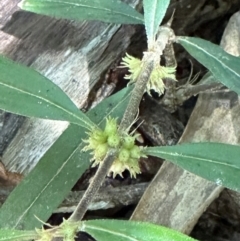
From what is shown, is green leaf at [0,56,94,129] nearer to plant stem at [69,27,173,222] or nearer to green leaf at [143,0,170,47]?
plant stem at [69,27,173,222]

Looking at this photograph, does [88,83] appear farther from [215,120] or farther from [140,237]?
[140,237]

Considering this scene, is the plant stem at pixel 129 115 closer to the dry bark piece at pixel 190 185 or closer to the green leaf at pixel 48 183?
the green leaf at pixel 48 183

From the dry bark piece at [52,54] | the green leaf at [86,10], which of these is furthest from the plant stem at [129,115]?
the dry bark piece at [52,54]

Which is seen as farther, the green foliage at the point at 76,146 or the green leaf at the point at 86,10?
the green leaf at the point at 86,10

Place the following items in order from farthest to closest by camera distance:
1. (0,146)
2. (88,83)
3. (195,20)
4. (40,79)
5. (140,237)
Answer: (195,20), (88,83), (0,146), (40,79), (140,237)

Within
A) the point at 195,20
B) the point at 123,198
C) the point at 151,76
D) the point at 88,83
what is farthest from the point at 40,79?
the point at 195,20

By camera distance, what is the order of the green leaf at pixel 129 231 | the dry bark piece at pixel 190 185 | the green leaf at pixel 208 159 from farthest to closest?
the dry bark piece at pixel 190 185, the green leaf at pixel 208 159, the green leaf at pixel 129 231
